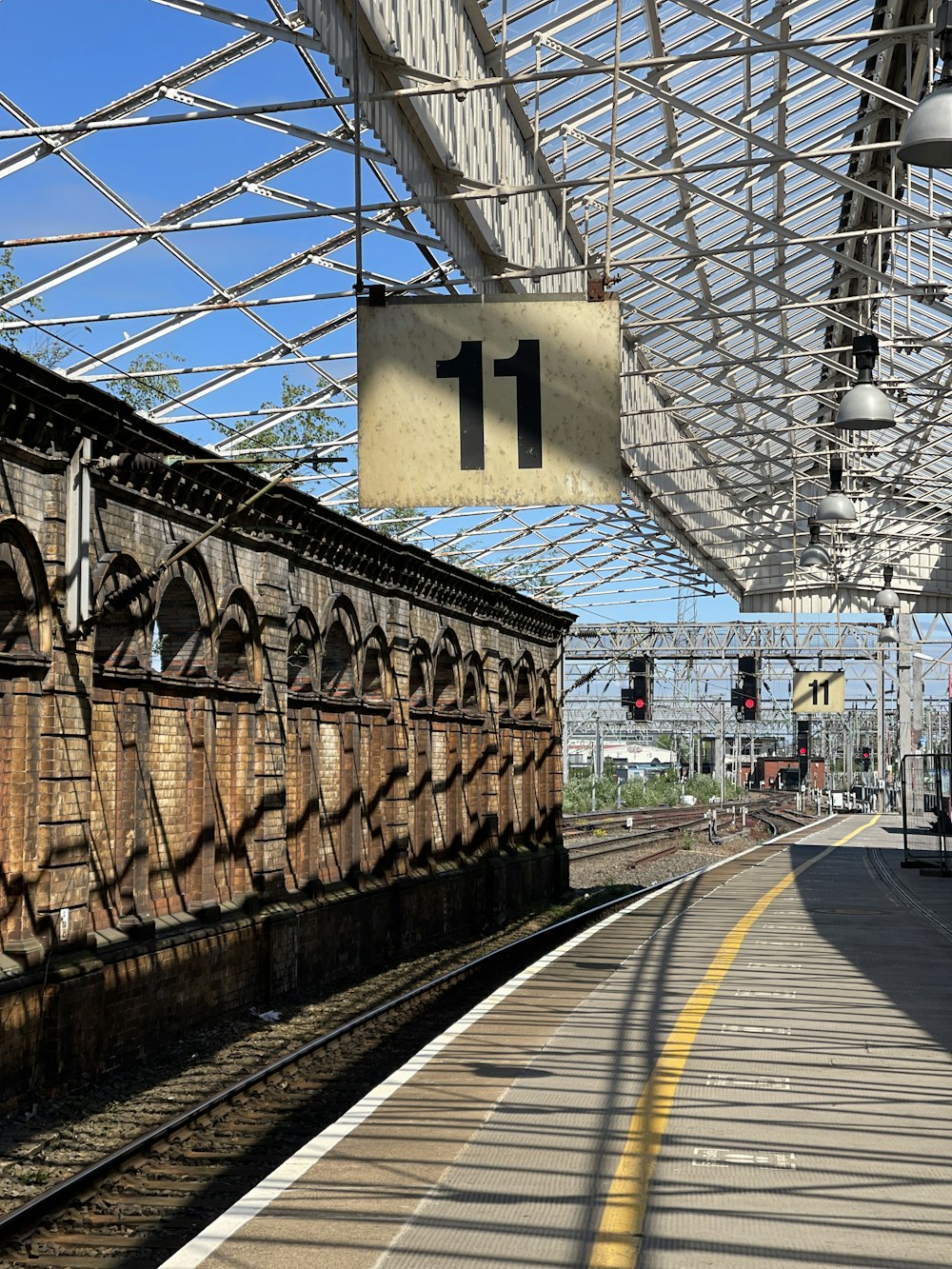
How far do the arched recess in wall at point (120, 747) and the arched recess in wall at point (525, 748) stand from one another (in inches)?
662

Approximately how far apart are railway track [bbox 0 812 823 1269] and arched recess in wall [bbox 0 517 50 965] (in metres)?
1.94

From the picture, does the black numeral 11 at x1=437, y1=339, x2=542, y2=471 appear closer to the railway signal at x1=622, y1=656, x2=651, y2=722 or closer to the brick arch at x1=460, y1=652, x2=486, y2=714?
the brick arch at x1=460, y1=652, x2=486, y2=714

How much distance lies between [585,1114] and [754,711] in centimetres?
4381

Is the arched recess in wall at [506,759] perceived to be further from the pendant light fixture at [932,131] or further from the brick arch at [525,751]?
the pendant light fixture at [932,131]

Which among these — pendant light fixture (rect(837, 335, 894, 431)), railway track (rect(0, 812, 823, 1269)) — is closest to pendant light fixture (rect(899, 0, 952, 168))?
pendant light fixture (rect(837, 335, 894, 431))

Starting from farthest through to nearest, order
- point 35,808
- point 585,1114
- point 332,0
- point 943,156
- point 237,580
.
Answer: point 237,580
point 35,808
point 332,0
point 943,156
point 585,1114

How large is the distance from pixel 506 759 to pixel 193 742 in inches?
583

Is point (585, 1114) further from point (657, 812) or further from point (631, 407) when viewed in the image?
point (657, 812)

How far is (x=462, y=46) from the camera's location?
45.8 feet

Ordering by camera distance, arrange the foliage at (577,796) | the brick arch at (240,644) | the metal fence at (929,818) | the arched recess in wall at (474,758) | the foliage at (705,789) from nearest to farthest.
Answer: the brick arch at (240,644), the arched recess in wall at (474,758), the metal fence at (929,818), the foliage at (577,796), the foliage at (705,789)

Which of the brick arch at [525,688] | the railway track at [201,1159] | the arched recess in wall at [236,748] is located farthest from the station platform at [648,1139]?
the brick arch at [525,688]

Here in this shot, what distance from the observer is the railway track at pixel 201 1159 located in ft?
28.2

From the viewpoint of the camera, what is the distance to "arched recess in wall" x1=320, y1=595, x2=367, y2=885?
799 inches

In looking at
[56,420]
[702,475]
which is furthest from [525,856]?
[56,420]
